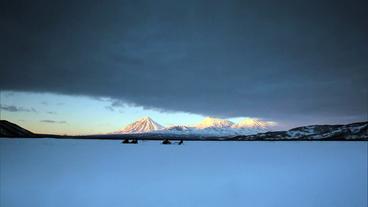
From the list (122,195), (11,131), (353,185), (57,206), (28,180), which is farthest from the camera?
(11,131)

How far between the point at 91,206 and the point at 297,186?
6867 mm

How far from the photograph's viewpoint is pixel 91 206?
8203 millimetres

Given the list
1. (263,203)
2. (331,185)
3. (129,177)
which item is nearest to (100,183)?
(129,177)

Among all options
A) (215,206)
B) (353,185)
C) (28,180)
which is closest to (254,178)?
(353,185)

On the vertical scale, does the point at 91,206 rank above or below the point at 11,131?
below

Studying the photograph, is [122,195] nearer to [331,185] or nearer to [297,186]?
[297,186]

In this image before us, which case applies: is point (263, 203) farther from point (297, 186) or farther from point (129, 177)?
point (129, 177)

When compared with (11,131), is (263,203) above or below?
below

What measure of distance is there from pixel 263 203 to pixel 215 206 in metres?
1.29

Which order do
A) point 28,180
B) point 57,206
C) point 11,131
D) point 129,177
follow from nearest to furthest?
point 57,206, point 28,180, point 129,177, point 11,131

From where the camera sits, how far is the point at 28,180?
1238 cm

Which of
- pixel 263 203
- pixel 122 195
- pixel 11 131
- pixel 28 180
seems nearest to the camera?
pixel 263 203

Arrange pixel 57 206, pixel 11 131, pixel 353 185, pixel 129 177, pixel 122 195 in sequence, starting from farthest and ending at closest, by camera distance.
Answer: pixel 11 131, pixel 129 177, pixel 353 185, pixel 122 195, pixel 57 206

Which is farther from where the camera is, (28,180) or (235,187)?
(28,180)
